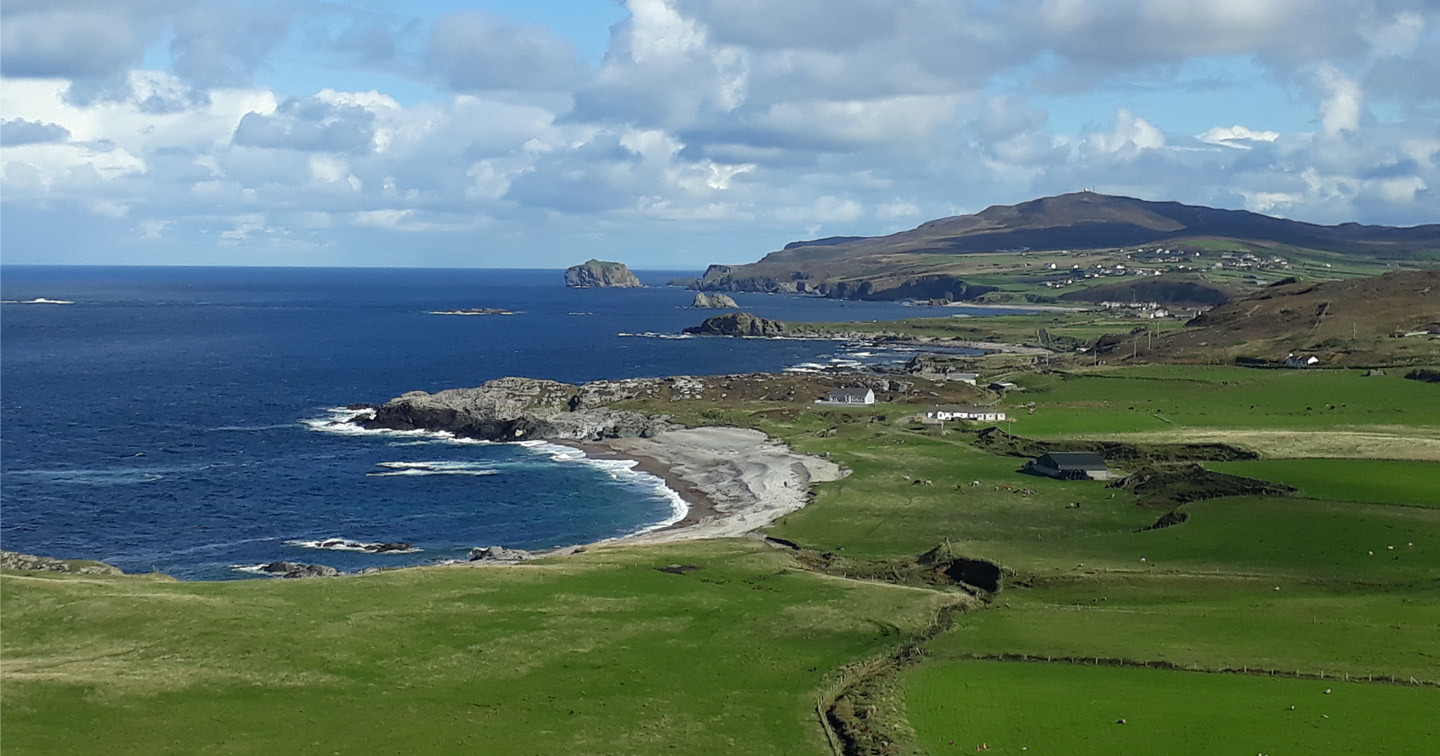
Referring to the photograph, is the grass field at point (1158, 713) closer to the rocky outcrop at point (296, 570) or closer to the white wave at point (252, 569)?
the rocky outcrop at point (296, 570)

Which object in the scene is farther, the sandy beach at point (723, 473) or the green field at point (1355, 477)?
the sandy beach at point (723, 473)

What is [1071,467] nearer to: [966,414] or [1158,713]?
[966,414]

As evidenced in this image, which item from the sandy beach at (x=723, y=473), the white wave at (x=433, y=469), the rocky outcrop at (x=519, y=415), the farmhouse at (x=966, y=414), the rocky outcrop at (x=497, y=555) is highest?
the farmhouse at (x=966, y=414)

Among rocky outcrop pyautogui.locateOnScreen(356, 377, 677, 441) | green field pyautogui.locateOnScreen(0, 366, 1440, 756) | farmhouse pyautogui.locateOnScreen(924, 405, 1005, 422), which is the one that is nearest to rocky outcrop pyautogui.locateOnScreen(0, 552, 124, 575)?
green field pyautogui.locateOnScreen(0, 366, 1440, 756)

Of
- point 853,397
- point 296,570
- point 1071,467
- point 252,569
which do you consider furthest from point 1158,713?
point 853,397

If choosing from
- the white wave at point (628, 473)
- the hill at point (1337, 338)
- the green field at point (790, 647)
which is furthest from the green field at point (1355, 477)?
the hill at point (1337, 338)

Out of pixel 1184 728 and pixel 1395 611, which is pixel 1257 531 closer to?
pixel 1395 611
